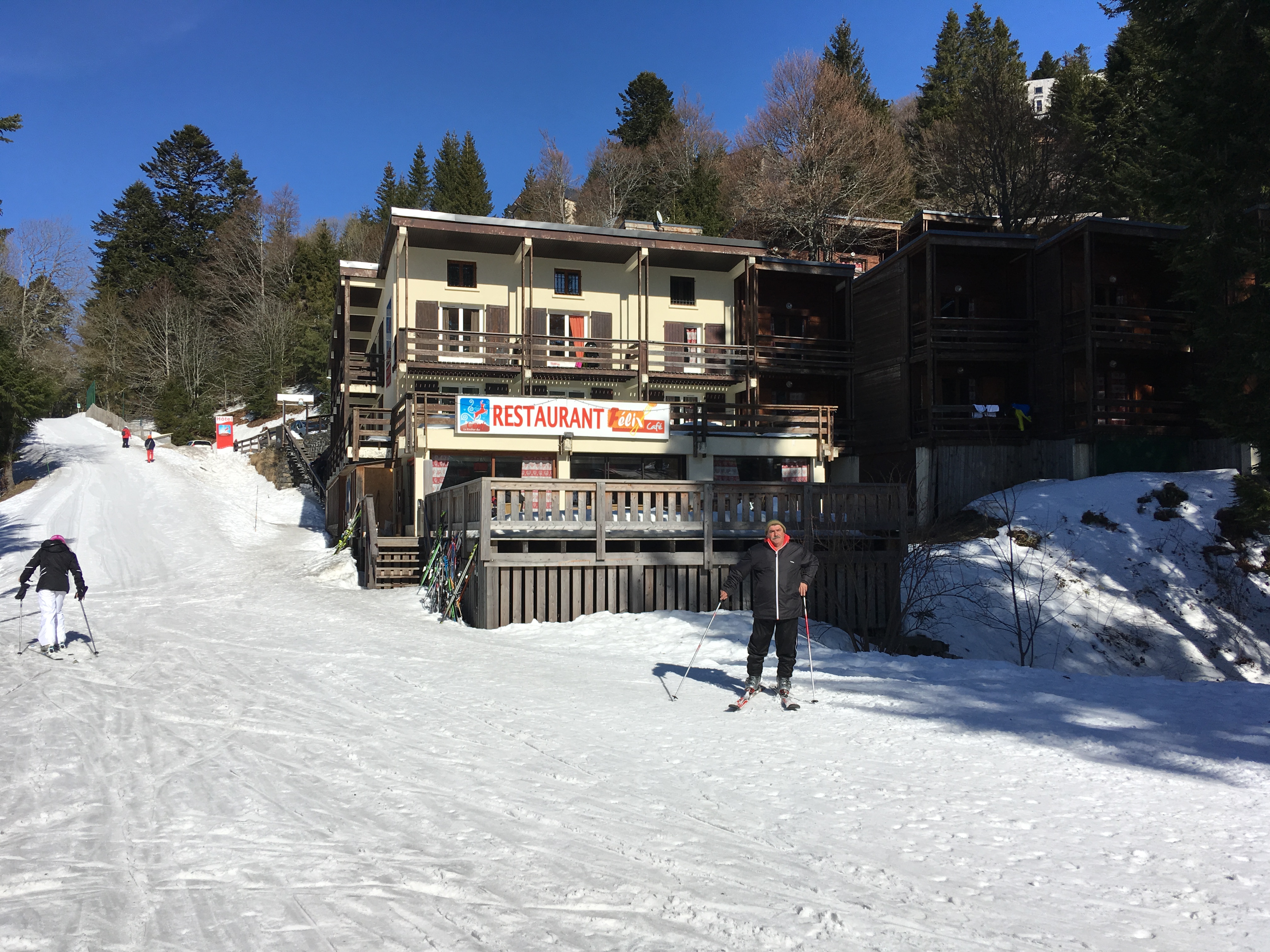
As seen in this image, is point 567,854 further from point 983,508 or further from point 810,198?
point 810,198

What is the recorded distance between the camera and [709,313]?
3103 cm

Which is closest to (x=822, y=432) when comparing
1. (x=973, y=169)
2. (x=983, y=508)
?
(x=983, y=508)

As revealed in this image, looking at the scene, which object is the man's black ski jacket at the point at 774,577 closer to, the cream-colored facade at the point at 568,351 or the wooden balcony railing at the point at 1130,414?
the cream-colored facade at the point at 568,351

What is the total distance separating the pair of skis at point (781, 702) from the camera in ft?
28.7

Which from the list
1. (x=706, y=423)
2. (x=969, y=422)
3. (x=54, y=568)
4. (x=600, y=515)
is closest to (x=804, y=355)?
(x=969, y=422)

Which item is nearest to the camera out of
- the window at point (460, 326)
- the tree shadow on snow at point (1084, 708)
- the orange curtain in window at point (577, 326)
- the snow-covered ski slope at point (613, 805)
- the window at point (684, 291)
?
the snow-covered ski slope at point (613, 805)

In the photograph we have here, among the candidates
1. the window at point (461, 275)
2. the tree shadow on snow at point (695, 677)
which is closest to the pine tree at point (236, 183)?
the window at point (461, 275)

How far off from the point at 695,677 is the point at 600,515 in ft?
14.4

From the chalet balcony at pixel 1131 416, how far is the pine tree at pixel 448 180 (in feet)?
145

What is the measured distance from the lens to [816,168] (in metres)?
41.2

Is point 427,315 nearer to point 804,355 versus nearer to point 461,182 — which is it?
point 804,355

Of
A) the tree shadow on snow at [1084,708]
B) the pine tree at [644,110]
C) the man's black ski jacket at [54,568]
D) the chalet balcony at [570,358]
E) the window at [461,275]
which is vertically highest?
the pine tree at [644,110]

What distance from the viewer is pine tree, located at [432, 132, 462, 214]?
63.4 m

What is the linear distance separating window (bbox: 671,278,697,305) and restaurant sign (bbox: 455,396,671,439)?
20.3 feet
